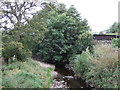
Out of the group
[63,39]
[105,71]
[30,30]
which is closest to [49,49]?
[63,39]

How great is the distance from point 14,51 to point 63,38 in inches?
257

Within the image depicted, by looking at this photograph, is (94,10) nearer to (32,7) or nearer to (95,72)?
(32,7)

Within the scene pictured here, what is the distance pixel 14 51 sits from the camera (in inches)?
486

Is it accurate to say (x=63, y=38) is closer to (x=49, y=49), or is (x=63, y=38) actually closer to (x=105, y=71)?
(x=49, y=49)

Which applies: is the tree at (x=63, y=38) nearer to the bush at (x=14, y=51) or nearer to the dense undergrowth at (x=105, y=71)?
the bush at (x=14, y=51)

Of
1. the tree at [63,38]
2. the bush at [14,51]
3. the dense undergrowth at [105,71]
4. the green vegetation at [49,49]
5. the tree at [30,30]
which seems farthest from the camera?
the tree at [63,38]

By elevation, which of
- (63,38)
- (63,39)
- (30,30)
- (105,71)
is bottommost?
(105,71)

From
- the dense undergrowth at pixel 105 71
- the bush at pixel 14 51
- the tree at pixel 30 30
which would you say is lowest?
the dense undergrowth at pixel 105 71

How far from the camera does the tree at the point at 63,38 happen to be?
1717cm

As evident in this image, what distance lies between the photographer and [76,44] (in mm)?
17516

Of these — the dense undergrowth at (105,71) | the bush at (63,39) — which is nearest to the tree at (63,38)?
the bush at (63,39)

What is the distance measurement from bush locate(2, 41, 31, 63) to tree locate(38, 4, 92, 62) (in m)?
4.91

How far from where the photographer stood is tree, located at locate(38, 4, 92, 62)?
17172 mm

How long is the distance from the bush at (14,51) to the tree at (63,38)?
4912 millimetres
